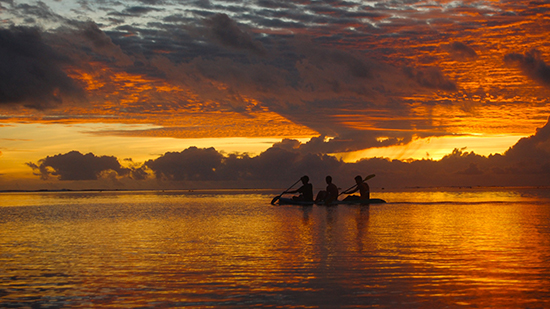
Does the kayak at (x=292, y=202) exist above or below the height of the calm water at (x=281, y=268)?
above

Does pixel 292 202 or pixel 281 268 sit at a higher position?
pixel 292 202

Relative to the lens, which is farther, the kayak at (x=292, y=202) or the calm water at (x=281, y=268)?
the kayak at (x=292, y=202)

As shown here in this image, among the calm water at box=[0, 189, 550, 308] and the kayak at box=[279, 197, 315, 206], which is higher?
the kayak at box=[279, 197, 315, 206]

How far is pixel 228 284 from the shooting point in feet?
39.8

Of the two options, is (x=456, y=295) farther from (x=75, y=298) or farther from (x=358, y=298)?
(x=75, y=298)

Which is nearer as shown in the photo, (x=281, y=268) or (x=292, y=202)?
(x=281, y=268)

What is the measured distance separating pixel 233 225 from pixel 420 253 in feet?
44.2

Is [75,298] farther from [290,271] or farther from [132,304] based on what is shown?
[290,271]

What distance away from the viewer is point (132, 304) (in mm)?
10328

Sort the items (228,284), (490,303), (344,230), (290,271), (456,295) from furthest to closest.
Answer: (344,230) → (290,271) → (228,284) → (456,295) → (490,303)

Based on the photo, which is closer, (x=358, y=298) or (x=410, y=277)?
(x=358, y=298)

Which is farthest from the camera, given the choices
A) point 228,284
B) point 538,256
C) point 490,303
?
point 538,256

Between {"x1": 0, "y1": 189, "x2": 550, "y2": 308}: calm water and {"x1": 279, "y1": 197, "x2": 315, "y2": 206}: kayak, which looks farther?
{"x1": 279, "y1": 197, "x2": 315, "y2": 206}: kayak

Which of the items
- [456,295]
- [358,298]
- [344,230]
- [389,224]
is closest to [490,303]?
[456,295]
